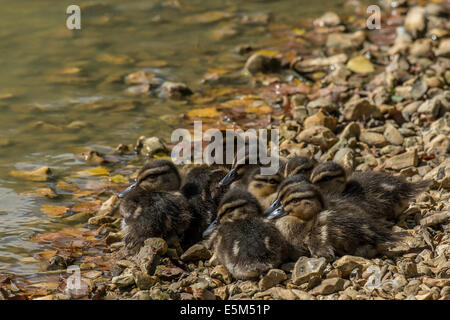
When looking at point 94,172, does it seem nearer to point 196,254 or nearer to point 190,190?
point 190,190

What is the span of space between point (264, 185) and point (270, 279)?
38.8 inches

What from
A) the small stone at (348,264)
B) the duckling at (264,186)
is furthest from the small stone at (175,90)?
the small stone at (348,264)

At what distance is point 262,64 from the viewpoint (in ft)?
30.0

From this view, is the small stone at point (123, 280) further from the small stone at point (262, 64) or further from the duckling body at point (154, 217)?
the small stone at point (262, 64)

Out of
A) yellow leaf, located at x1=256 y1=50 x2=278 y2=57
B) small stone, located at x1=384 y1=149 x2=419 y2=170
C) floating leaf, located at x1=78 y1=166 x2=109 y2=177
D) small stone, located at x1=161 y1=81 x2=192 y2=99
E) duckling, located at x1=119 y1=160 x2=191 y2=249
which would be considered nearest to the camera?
duckling, located at x1=119 y1=160 x2=191 y2=249

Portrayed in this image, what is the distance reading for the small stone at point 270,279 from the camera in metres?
4.85

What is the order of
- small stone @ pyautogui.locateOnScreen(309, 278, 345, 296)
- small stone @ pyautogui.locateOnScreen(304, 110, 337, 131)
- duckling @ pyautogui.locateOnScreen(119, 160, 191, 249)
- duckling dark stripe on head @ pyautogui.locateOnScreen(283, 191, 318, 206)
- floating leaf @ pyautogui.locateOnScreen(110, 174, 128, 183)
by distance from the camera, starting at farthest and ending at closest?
small stone @ pyautogui.locateOnScreen(304, 110, 337, 131)
floating leaf @ pyautogui.locateOnScreen(110, 174, 128, 183)
duckling @ pyautogui.locateOnScreen(119, 160, 191, 249)
duckling dark stripe on head @ pyautogui.locateOnScreen(283, 191, 318, 206)
small stone @ pyautogui.locateOnScreen(309, 278, 345, 296)

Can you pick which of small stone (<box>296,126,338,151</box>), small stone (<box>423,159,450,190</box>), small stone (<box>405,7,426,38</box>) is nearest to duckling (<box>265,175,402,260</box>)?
small stone (<box>423,159,450,190</box>)

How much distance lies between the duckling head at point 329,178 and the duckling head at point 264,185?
1.02 ft

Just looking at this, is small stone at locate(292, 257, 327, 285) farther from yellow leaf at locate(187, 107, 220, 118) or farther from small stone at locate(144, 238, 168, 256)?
yellow leaf at locate(187, 107, 220, 118)

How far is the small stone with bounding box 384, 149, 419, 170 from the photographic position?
6.41 m

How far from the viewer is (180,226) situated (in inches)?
213
